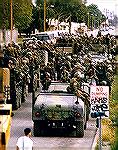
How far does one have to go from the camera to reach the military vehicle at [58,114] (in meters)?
9.78

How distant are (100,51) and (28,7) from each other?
505 inches

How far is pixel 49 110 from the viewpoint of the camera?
9.84m

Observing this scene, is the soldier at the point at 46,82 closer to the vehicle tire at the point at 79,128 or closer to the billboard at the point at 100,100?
the vehicle tire at the point at 79,128

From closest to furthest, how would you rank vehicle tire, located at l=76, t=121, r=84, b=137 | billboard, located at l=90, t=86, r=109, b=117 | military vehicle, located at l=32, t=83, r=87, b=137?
billboard, located at l=90, t=86, r=109, b=117 → military vehicle, located at l=32, t=83, r=87, b=137 → vehicle tire, located at l=76, t=121, r=84, b=137

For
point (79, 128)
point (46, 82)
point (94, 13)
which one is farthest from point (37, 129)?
point (94, 13)

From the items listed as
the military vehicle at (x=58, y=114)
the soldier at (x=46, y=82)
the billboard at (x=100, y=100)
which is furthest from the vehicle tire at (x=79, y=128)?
the billboard at (x=100, y=100)

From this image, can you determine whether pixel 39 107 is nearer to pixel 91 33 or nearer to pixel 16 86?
pixel 16 86

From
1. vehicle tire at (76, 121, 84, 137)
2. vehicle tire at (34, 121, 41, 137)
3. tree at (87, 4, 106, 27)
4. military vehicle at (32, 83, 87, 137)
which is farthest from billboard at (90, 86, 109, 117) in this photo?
vehicle tire at (34, 121, 41, 137)

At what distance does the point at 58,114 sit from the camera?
9820 mm

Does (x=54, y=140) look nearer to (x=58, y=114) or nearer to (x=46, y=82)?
(x=58, y=114)

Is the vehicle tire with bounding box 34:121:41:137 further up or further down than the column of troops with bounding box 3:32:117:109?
further down

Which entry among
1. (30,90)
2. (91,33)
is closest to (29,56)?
(30,90)

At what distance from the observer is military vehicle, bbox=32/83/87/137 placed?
9781mm

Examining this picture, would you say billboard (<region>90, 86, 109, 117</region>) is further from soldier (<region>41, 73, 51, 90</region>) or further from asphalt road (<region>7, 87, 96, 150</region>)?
soldier (<region>41, 73, 51, 90</region>)
